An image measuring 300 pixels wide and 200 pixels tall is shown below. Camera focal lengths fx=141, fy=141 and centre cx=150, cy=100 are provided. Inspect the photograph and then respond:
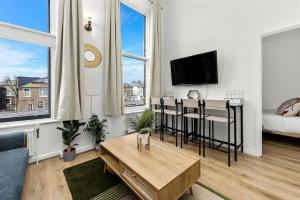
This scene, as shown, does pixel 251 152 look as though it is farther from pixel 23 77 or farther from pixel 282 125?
pixel 23 77

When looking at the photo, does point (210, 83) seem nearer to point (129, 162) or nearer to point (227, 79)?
point (227, 79)

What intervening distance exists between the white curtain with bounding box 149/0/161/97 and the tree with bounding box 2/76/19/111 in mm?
2506

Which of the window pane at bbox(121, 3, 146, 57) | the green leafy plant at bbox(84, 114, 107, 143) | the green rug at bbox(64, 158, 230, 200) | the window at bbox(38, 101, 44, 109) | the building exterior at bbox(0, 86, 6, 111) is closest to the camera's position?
the green rug at bbox(64, 158, 230, 200)

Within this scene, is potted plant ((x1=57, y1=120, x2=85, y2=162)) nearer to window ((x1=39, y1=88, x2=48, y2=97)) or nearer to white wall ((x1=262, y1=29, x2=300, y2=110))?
window ((x1=39, y1=88, x2=48, y2=97))

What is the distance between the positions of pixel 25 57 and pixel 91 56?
968mm

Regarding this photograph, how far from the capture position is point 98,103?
2.79 m

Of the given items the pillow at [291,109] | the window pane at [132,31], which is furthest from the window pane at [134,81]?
the pillow at [291,109]

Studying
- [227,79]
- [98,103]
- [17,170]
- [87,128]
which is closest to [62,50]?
[98,103]

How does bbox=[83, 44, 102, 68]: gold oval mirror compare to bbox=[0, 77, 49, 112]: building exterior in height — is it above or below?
above

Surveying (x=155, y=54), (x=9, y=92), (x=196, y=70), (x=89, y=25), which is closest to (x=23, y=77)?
(x=9, y=92)

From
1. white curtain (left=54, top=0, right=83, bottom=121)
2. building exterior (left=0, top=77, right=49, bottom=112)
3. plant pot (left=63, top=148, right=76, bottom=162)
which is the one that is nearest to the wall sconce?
white curtain (left=54, top=0, right=83, bottom=121)

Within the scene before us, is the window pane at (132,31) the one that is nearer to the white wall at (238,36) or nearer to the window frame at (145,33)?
the window frame at (145,33)

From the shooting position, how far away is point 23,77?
2.21 metres

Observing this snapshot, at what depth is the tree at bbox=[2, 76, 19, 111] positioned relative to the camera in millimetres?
2080
